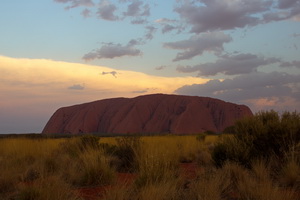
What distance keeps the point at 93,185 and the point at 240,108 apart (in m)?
85.7

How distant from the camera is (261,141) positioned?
10031mm

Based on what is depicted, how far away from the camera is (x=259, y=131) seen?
10.1 m

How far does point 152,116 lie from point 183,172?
76.2 meters

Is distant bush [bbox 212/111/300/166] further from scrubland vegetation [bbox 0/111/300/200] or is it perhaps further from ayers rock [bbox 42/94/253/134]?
ayers rock [bbox 42/94/253/134]

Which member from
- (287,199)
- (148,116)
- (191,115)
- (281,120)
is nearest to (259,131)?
(281,120)

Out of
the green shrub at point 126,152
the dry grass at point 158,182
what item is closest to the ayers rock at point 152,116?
the green shrub at point 126,152

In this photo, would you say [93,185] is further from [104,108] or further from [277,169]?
[104,108]

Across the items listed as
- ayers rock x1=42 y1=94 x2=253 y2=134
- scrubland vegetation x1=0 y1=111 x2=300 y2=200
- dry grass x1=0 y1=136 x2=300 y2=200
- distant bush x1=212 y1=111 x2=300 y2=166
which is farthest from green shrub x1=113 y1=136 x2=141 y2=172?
ayers rock x1=42 y1=94 x2=253 y2=134

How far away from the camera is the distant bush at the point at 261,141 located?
377 inches

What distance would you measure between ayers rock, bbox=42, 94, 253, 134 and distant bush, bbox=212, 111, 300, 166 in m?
64.9

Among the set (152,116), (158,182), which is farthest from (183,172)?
(152,116)

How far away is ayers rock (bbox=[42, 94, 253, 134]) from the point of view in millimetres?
79375

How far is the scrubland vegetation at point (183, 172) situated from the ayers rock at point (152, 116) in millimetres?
64763

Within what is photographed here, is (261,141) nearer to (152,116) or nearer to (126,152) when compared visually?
(126,152)
